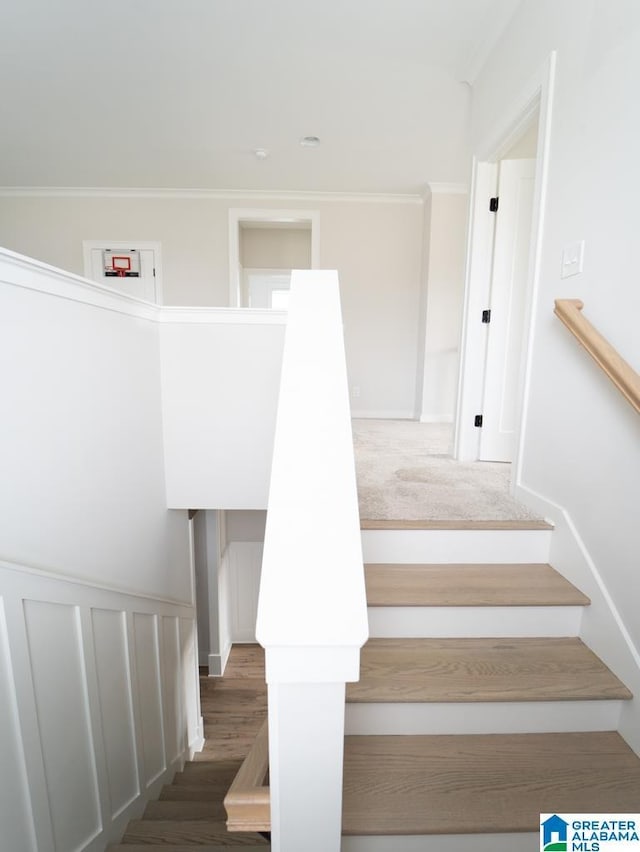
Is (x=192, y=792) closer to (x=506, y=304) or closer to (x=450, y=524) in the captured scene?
(x=450, y=524)

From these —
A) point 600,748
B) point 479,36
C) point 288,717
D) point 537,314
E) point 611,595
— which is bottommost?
point 600,748

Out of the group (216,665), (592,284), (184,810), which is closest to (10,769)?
(184,810)

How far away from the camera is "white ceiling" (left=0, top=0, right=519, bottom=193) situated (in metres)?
2.20

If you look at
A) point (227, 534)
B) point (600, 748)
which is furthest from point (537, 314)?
point (227, 534)

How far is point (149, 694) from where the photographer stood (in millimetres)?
2297

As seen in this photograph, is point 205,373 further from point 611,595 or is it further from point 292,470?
point 611,595

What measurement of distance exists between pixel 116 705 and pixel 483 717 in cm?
166

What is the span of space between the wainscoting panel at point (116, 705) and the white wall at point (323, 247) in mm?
3437

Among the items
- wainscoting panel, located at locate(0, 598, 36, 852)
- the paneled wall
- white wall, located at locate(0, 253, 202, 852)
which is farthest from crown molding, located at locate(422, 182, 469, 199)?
wainscoting panel, located at locate(0, 598, 36, 852)

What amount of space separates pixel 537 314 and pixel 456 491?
2.79 ft

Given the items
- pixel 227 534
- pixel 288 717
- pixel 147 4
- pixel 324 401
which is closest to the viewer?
pixel 288 717

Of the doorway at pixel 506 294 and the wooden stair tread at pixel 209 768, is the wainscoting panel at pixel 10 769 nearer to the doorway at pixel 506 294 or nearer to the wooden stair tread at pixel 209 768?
the wooden stair tread at pixel 209 768

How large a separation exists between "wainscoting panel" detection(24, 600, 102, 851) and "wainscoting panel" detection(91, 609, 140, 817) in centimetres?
12

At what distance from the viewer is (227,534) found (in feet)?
15.8
